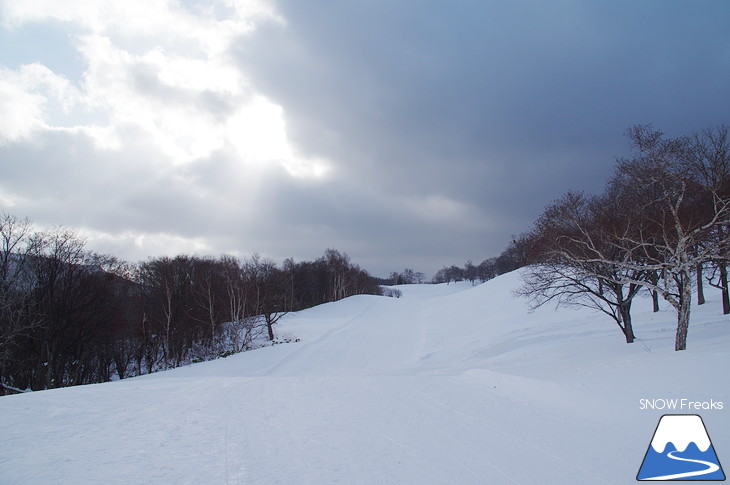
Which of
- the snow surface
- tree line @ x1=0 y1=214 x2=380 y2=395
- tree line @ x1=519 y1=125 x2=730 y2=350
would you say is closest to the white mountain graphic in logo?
the snow surface

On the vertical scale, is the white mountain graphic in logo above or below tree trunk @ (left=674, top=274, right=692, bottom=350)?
below

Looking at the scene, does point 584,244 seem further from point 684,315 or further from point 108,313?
point 108,313

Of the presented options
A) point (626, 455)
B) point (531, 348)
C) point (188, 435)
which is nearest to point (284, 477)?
point (188, 435)

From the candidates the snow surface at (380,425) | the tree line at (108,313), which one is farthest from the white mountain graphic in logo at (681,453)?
the tree line at (108,313)

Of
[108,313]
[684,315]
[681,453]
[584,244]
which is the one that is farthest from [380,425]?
[108,313]

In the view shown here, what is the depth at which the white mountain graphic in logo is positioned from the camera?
4383 millimetres

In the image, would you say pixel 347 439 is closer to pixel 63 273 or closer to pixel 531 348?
pixel 531 348

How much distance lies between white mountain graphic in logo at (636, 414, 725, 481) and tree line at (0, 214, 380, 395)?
26.0 metres

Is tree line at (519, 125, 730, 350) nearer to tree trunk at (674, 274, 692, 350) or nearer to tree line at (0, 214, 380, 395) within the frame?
tree trunk at (674, 274, 692, 350)

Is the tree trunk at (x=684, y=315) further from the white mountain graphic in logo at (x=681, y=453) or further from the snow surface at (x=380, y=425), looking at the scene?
the white mountain graphic in logo at (x=681, y=453)

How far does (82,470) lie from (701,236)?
16.0 m

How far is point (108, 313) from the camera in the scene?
3033 cm

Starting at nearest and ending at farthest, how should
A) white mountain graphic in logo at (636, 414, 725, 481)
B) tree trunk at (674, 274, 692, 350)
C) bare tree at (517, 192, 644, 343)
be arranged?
1. white mountain graphic in logo at (636, 414, 725, 481)
2. tree trunk at (674, 274, 692, 350)
3. bare tree at (517, 192, 644, 343)

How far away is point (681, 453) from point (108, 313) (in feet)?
119
